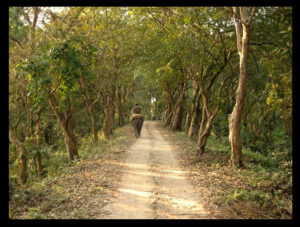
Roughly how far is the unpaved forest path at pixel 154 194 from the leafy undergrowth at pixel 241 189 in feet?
1.34

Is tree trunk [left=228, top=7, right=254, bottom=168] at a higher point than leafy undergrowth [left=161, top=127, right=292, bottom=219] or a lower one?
higher

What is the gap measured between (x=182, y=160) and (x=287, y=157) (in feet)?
16.3

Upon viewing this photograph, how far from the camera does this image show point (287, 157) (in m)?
12.7

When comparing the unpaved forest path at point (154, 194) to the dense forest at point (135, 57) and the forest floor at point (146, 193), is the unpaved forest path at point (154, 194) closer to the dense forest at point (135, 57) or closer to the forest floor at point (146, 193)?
the forest floor at point (146, 193)

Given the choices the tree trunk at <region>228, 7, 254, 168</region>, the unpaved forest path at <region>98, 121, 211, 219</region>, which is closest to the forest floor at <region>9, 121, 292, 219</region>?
the unpaved forest path at <region>98, 121, 211, 219</region>

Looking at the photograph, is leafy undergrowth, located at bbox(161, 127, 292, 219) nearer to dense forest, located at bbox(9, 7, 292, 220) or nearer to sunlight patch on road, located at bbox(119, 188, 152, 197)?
dense forest, located at bbox(9, 7, 292, 220)

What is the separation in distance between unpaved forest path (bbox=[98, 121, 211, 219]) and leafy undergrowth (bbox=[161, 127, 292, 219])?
41cm

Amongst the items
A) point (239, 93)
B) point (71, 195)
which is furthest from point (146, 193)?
point (239, 93)

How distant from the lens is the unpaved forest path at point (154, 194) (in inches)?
251

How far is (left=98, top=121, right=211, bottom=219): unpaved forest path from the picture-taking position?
637 cm
